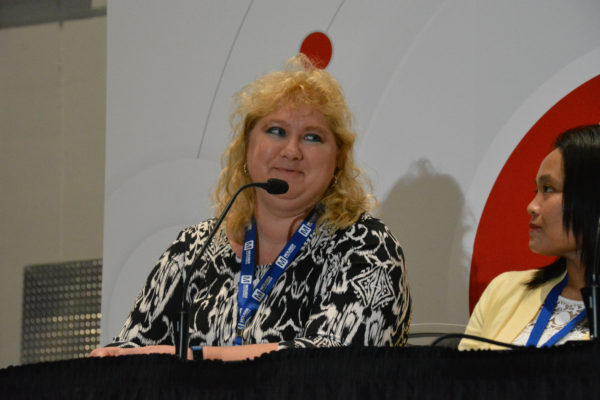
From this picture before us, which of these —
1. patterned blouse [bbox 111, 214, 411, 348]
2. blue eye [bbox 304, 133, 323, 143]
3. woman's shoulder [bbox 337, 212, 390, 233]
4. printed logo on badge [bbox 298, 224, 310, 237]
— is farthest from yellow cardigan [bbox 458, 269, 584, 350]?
blue eye [bbox 304, 133, 323, 143]

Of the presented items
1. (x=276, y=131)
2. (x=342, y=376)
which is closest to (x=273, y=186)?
(x=276, y=131)

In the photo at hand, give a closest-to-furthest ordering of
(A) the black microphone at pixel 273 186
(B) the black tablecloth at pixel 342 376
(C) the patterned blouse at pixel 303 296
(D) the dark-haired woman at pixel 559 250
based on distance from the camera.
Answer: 1. (B) the black tablecloth at pixel 342 376
2. (A) the black microphone at pixel 273 186
3. (C) the patterned blouse at pixel 303 296
4. (D) the dark-haired woman at pixel 559 250

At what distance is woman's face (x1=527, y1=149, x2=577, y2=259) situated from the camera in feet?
6.47

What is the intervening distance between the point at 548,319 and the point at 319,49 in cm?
126

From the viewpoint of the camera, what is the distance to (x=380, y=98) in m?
2.59

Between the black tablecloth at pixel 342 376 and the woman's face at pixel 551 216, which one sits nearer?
the black tablecloth at pixel 342 376

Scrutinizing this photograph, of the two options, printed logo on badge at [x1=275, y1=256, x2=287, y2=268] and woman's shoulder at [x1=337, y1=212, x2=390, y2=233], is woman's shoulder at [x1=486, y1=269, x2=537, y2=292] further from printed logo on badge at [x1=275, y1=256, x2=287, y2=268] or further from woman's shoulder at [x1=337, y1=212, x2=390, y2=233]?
printed logo on badge at [x1=275, y1=256, x2=287, y2=268]

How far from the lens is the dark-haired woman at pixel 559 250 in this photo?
1955 mm

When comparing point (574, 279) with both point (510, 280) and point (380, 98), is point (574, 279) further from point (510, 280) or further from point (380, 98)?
point (380, 98)

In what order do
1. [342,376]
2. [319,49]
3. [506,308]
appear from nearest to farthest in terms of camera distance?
[342,376] < [506,308] < [319,49]

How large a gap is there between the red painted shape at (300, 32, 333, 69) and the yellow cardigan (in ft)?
3.29

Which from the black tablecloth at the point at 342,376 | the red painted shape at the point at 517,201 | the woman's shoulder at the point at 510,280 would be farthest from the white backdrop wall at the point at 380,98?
the black tablecloth at the point at 342,376

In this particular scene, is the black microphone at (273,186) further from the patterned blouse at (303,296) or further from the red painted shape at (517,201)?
the red painted shape at (517,201)

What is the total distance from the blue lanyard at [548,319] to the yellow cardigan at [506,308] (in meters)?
0.03
